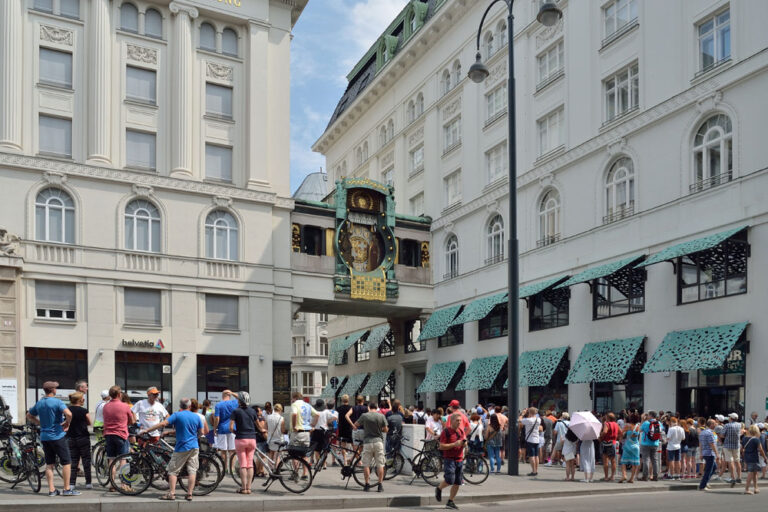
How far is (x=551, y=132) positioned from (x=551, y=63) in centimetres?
299

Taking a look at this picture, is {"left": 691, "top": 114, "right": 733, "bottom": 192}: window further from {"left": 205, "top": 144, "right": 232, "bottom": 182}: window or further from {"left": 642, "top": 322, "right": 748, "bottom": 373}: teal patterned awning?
{"left": 205, "top": 144, "right": 232, "bottom": 182}: window

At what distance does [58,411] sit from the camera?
14.4 meters

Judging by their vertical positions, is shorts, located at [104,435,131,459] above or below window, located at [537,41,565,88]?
below

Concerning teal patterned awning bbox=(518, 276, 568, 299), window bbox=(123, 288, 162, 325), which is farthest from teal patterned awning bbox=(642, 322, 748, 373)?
window bbox=(123, 288, 162, 325)

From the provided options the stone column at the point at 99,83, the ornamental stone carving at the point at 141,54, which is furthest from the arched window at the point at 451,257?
the stone column at the point at 99,83

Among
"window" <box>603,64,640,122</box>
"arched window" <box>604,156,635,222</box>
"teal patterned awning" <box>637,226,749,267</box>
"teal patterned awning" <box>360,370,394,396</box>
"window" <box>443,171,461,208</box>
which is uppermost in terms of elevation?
"window" <box>603,64,640,122</box>

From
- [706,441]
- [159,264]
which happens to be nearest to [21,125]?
[159,264]

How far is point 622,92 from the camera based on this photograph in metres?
32.1

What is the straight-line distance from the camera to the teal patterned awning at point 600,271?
1180 inches

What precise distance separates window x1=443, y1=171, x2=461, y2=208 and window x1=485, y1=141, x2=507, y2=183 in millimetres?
3066

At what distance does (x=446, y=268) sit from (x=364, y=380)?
11.0m

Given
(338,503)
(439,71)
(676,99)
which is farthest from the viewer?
(439,71)

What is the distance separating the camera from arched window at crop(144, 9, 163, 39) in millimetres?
38969

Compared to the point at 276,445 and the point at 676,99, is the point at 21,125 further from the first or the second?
the point at 676,99
